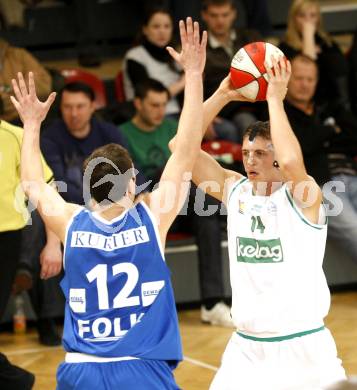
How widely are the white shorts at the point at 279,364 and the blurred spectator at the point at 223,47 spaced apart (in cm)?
522

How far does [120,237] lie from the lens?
181 inches

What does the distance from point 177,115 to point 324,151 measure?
181 centimetres

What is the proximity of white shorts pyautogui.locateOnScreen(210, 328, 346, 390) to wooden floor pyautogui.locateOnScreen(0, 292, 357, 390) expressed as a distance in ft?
6.82

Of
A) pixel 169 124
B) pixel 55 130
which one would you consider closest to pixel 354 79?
pixel 169 124

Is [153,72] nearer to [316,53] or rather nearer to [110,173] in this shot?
[316,53]

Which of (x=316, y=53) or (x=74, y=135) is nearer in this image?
(x=74, y=135)

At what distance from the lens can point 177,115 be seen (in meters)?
10.6

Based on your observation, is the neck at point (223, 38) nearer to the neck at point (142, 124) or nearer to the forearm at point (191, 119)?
the neck at point (142, 124)

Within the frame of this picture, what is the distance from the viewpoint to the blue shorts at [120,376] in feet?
14.7

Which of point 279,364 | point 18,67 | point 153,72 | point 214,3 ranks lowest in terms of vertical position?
point 279,364

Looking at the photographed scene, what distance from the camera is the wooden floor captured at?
24.5 ft

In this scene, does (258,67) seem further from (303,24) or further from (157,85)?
(303,24)

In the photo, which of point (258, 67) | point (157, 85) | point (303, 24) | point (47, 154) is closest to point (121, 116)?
point (157, 85)

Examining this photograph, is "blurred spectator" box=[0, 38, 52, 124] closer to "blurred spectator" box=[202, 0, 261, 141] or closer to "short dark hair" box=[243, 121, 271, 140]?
"blurred spectator" box=[202, 0, 261, 141]
